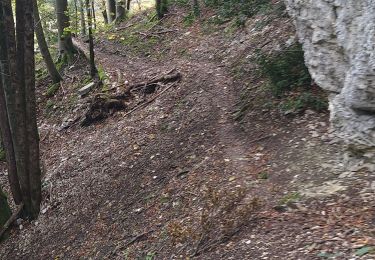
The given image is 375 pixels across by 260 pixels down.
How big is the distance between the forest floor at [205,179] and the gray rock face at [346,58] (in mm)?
537

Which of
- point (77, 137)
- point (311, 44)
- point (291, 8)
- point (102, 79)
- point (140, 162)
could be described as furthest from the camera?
point (102, 79)

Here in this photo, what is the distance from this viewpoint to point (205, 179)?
25.3 feet

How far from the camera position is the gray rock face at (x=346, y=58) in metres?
5.65

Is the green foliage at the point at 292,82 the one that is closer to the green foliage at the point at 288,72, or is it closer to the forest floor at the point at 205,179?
the green foliage at the point at 288,72

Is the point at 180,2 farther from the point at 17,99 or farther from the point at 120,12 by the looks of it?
the point at 17,99

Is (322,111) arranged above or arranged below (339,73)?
below

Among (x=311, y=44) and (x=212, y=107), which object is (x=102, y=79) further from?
(x=311, y=44)

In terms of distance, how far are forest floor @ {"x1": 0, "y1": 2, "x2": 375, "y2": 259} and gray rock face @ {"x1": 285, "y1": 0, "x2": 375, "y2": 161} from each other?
0.54 metres

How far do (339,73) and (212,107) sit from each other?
384 centimetres

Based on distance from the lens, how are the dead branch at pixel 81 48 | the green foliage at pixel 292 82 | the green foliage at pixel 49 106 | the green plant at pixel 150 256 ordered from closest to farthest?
the green plant at pixel 150 256, the green foliage at pixel 292 82, the green foliage at pixel 49 106, the dead branch at pixel 81 48

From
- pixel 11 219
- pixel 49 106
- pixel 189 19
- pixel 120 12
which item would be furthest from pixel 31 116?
pixel 120 12

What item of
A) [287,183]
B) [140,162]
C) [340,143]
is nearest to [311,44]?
[340,143]

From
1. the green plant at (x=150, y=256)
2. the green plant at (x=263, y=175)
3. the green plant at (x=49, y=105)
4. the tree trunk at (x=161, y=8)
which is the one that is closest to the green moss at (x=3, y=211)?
the green plant at (x=150, y=256)

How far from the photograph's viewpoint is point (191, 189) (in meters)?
7.70
